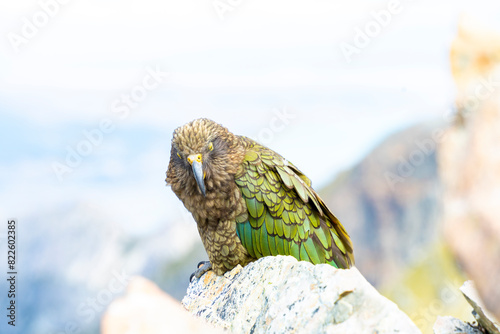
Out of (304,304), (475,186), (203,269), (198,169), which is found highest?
(198,169)

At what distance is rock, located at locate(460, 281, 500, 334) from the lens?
10.8 ft

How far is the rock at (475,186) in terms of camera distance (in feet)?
4.00

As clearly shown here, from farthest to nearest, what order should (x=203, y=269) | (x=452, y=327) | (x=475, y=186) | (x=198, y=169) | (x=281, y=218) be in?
(x=203, y=269) → (x=281, y=218) → (x=198, y=169) → (x=452, y=327) → (x=475, y=186)

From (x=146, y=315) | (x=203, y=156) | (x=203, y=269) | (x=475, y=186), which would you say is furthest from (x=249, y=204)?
Answer: (x=475, y=186)

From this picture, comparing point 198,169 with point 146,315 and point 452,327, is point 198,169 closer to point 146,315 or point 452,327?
point 452,327

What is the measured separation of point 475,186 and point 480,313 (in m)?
2.63

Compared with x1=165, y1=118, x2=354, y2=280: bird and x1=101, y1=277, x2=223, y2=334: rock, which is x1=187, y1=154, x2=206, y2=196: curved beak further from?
x1=101, y1=277, x2=223, y2=334: rock

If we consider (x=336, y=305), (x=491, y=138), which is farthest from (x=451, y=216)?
(x=336, y=305)

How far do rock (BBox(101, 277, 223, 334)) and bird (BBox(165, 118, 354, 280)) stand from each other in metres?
2.85

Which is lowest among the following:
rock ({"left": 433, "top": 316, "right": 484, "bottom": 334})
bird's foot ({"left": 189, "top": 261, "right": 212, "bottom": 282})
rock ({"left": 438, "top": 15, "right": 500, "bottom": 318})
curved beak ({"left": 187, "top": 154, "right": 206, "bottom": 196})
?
rock ({"left": 433, "top": 316, "right": 484, "bottom": 334})

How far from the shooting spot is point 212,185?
462 cm

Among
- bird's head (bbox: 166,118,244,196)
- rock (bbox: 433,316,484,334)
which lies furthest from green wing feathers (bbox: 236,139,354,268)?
rock (bbox: 433,316,484,334)

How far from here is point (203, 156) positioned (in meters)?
4.49

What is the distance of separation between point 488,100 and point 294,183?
11.2 feet
